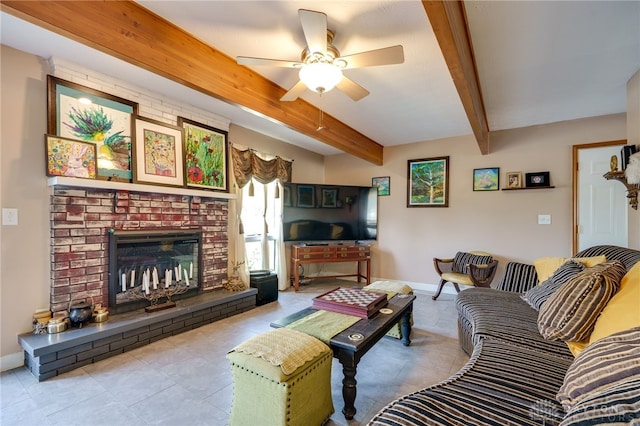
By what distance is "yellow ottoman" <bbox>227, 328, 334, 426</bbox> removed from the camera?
1.34 m

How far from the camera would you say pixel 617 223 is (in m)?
3.37

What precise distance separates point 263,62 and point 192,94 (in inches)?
56.9

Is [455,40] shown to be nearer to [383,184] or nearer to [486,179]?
[486,179]

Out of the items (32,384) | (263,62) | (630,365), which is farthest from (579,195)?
(32,384)

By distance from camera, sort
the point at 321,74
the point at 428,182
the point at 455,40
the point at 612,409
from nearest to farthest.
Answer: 1. the point at 612,409
2. the point at 455,40
3. the point at 321,74
4. the point at 428,182

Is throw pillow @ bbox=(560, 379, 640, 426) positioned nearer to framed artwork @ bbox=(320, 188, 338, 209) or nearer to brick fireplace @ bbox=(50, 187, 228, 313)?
brick fireplace @ bbox=(50, 187, 228, 313)

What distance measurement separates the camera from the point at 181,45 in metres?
1.95

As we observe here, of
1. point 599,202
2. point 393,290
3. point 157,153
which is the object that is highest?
point 157,153

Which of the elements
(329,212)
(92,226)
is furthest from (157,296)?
(329,212)

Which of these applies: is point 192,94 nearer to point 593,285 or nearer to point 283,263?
point 283,263

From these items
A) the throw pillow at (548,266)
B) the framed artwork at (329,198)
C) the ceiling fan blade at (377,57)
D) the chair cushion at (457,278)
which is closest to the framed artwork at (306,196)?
the framed artwork at (329,198)

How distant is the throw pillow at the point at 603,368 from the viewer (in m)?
0.81

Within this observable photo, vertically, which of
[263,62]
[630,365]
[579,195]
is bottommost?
[630,365]

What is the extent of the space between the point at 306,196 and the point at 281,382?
3.53 meters
